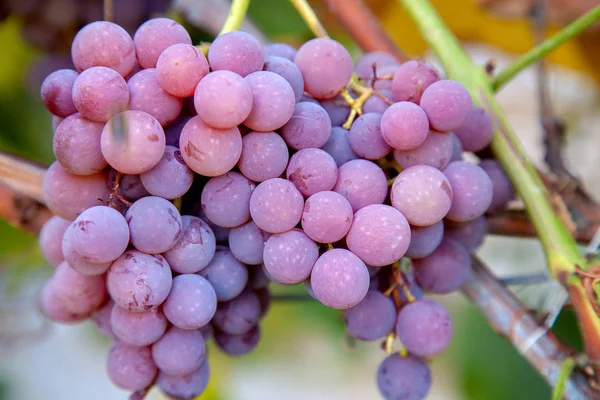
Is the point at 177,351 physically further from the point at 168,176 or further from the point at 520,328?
the point at 520,328

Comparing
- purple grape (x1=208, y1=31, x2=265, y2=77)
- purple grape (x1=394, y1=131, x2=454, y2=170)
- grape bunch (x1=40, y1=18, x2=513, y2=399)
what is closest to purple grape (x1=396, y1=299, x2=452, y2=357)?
grape bunch (x1=40, y1=18, x2=513, y2=399)

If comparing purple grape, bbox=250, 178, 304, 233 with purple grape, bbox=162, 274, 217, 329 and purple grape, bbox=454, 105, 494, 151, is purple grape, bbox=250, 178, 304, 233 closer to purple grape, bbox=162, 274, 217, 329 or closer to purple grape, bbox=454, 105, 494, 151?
purple grape, bbox=162, 274, 217, 329

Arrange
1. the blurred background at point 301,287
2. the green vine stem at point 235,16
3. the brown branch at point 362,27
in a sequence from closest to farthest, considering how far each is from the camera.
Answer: the green vine stem at point 235,16
the brown branch at point 362,27
the blurred background at point 301,287

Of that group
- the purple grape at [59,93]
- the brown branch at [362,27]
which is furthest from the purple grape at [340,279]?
the brown branch at [362,27]

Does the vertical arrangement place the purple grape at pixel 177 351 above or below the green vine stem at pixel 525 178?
below

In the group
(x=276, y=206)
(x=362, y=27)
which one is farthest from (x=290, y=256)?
(x=362, y=27)

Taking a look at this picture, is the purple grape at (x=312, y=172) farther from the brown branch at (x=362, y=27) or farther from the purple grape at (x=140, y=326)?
the brown branch at (x=362, y=27)

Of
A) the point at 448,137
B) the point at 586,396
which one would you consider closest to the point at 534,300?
the point at 586,396
